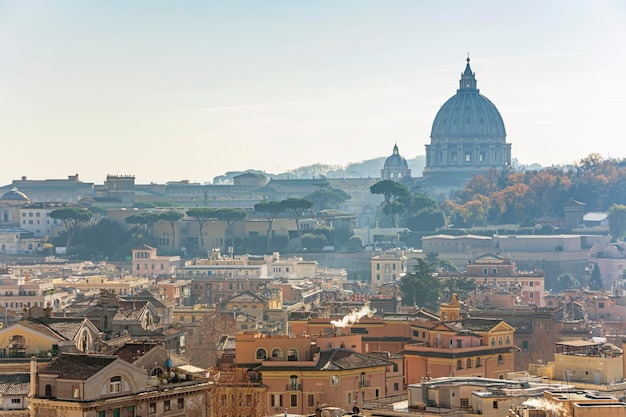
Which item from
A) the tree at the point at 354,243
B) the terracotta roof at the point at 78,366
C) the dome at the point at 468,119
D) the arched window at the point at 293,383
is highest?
the dome at the point at 468,119

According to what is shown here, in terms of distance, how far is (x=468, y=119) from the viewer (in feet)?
487

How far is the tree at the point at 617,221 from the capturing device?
99750mm

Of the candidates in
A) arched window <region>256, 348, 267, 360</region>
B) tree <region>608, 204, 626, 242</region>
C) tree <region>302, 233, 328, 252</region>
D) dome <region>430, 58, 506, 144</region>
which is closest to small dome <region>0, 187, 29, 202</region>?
tree <region>302, 233, 328, 252</region>

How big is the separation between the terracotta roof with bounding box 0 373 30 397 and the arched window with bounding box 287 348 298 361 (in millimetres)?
6336

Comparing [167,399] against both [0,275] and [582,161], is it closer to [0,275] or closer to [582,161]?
[0,275]

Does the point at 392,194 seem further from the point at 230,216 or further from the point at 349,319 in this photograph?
the point at 349,319

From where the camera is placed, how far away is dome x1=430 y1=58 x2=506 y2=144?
148 metres

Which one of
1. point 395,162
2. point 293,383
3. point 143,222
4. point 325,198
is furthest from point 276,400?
point 395,162

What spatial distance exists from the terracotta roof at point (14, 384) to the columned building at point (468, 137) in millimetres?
121875

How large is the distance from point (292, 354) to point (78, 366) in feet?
25.6

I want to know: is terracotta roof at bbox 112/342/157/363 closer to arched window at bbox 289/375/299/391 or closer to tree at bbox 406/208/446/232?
arched window at bbox 289/375/299/391

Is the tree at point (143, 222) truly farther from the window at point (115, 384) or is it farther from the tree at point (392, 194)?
the window at point (115, 384)

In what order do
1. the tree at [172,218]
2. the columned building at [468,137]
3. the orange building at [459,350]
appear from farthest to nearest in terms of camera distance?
the columned building at [468,137]
the tree at [172,218]
the orange building at [459,350]

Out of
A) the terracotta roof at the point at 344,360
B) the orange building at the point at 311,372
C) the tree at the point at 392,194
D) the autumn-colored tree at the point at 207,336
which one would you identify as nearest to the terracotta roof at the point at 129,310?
the autumn-colored tree at the point at 207,336
